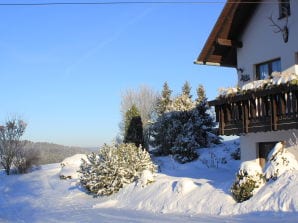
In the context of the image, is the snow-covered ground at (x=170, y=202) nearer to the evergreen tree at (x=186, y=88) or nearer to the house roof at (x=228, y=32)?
the house roof at (x=228, y=32)

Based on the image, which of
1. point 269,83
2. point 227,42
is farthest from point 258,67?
point 269,83

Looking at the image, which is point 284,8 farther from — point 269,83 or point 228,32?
point 269,83

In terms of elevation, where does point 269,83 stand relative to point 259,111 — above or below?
above

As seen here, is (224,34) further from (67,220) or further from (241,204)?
(67,220)

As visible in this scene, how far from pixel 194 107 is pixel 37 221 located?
1873 cm

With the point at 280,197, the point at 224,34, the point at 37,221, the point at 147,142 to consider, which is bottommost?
the point at 37,221

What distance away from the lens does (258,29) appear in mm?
18656

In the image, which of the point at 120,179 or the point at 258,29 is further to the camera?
the point at 120,179

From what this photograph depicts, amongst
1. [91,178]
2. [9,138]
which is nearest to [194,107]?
[91,178]

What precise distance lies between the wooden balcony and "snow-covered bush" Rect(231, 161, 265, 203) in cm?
164

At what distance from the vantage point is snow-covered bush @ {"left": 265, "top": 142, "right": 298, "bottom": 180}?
47.7ft

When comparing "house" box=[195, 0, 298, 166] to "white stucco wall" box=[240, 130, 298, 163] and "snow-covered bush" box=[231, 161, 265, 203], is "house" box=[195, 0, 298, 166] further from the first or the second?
"snow-covered bush" box=[231, 161, 265, 203]

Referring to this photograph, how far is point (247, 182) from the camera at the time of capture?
14492 mm

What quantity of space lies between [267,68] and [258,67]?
55cm
